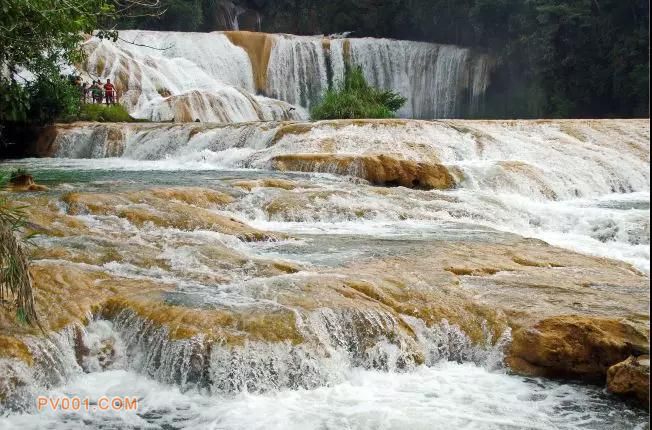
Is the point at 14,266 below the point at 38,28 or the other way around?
below

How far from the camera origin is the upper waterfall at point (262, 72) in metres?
23.3

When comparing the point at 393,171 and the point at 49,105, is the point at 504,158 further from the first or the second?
the point at 49,105

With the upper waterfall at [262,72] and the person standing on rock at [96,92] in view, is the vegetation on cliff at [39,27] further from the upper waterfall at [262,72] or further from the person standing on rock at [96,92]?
the upper waterfall at [262,72]

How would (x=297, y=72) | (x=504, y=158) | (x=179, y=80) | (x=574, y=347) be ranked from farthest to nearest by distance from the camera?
(x=297, y=72)
(x=179, y=80)
(x=504, y=158)
(x=574, y=347)

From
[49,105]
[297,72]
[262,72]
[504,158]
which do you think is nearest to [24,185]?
[504,158]

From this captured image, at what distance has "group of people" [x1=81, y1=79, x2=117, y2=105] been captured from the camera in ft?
70.3

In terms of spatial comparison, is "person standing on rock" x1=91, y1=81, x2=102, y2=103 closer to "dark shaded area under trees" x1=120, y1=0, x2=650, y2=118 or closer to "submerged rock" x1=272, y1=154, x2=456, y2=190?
"dark shaded area under trees" x1=120, y1=0, x2=650, y2=118

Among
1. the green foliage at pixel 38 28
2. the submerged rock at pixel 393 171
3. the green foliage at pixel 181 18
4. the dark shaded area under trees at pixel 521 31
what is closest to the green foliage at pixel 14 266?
the green foliage at pixel 38 28

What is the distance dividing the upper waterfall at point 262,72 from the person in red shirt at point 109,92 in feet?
2.92

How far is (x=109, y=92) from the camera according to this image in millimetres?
21766

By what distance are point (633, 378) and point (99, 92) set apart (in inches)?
763

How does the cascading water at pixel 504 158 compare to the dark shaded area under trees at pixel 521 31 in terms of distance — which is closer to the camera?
the cascading water at pixel 504 158

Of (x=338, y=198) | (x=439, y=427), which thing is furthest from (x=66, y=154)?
(x=439, y=427)

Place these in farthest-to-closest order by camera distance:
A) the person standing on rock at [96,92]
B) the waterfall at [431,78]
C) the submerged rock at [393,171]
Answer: the waterfall at [431,78], the person standing on rock at [96,92], the submerged rock at [393,171]
